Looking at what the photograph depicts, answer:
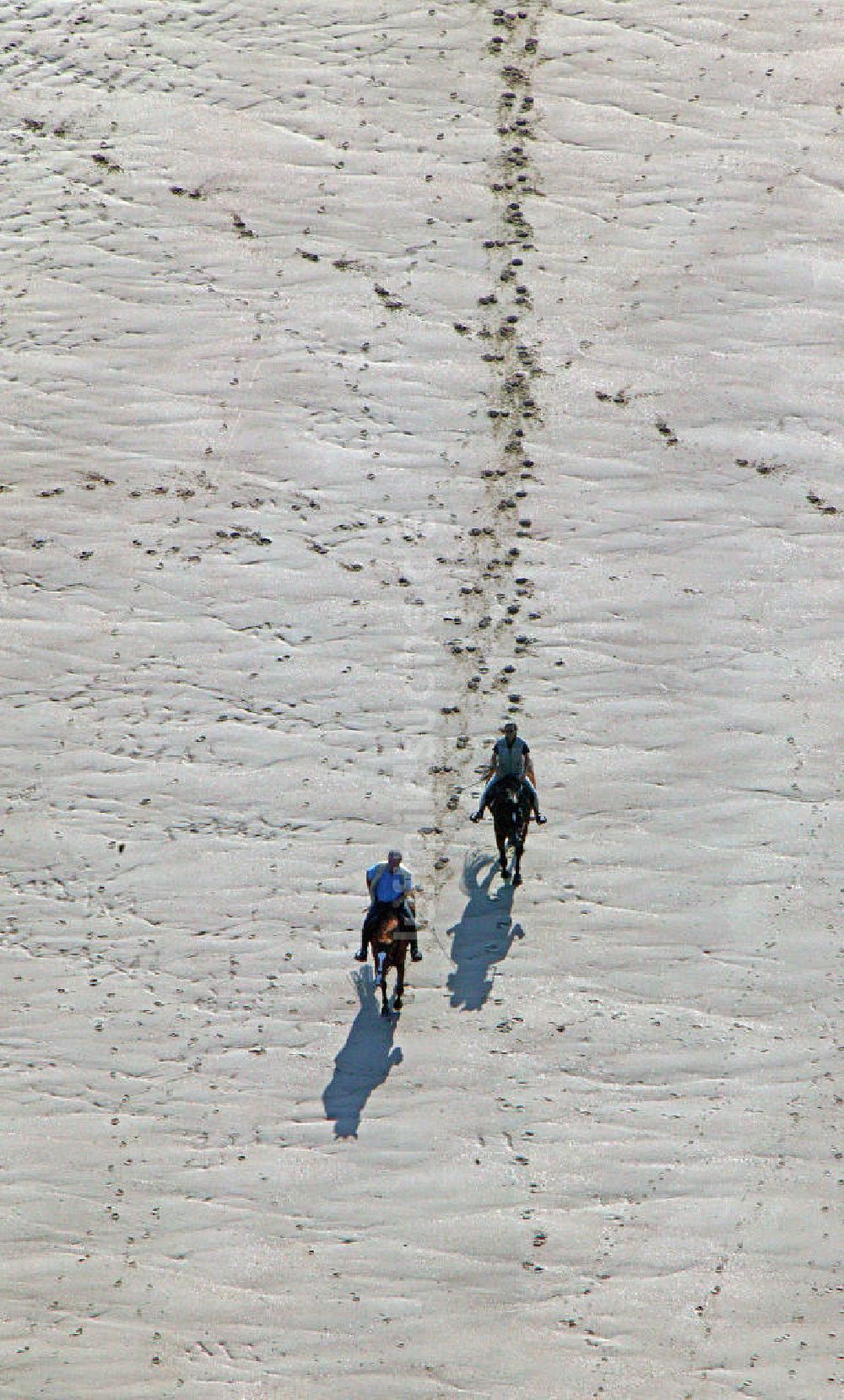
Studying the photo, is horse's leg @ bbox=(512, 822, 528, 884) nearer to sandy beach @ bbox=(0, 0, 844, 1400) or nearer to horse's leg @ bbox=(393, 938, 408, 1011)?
sandy beach @ bbox=(0, 0, 844, 1400)

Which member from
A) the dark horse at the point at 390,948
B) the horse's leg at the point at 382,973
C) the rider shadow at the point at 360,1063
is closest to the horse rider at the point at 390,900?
the dark horse at the point at 390,948

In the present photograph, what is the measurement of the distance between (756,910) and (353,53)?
35.2 ft

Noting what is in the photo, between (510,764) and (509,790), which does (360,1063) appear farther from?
(510,764)

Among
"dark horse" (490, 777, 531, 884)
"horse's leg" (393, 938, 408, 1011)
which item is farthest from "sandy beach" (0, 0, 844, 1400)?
"dark horse" (490, 777, 531, 884)

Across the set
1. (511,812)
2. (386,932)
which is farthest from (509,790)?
(386,932)

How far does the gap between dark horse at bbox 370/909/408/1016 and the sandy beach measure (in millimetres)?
324

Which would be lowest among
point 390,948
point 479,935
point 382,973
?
point 479,935

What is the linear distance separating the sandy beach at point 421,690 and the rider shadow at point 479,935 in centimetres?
4

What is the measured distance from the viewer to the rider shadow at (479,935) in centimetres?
1384

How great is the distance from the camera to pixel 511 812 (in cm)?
1417

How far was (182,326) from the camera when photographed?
1855 cm

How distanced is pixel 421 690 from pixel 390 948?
3.04 meters

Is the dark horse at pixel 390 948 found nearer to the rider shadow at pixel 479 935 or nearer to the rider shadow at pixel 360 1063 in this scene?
the rider shadow at pixel 360 1063

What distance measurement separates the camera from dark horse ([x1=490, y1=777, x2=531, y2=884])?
14.1 metres
